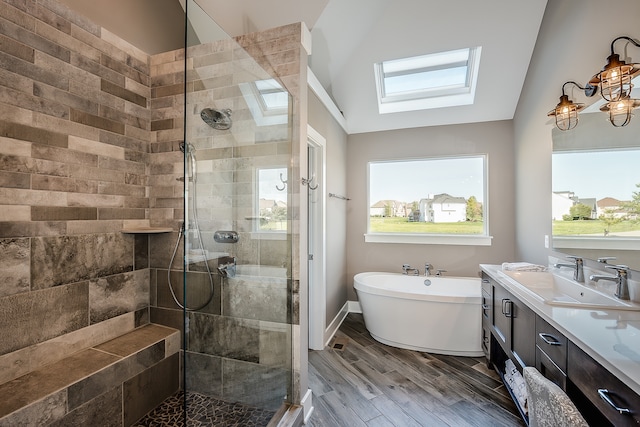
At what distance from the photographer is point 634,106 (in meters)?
1.60

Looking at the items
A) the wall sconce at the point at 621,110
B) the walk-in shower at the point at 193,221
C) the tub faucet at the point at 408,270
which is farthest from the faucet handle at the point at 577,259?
the walk-in shower at the point at 193,221

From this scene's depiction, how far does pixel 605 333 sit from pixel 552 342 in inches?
9.5

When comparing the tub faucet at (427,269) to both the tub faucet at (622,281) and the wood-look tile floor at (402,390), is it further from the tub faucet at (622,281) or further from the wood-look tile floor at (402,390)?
the tub faucet at (622,281)

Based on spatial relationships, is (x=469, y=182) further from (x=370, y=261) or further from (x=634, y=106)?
(x=634, y=106)

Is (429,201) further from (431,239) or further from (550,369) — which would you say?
(550,369)

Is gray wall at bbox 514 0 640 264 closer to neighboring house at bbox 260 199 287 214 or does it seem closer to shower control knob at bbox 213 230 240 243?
neighboring house at bbox 260 199 287 214

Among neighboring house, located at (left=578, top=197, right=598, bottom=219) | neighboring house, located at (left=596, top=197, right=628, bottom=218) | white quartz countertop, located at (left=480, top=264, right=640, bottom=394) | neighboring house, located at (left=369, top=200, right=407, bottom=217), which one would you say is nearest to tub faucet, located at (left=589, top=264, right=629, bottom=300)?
white quartz countertop, located at (left=480, top=264, right=640, bottom=394)

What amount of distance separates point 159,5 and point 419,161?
3159 millimetres

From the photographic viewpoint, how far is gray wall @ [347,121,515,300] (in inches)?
137

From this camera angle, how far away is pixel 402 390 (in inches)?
88.8

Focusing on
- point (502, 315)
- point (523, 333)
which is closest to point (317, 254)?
point (502, 315)

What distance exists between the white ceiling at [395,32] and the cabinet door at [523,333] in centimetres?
230

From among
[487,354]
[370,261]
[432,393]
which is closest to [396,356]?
[432,393]

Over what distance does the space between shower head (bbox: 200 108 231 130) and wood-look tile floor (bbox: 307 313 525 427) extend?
190 cm
